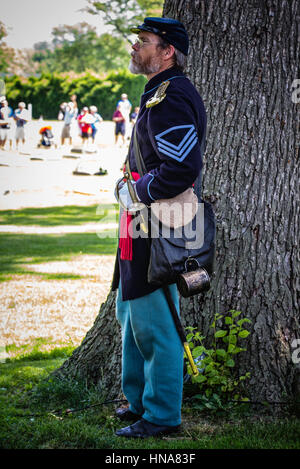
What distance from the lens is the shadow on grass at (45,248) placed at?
24.9 ft

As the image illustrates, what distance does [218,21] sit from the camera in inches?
127

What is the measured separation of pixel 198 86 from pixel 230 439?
1.97 meters

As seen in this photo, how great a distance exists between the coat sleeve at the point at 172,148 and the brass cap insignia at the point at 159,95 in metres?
0.02

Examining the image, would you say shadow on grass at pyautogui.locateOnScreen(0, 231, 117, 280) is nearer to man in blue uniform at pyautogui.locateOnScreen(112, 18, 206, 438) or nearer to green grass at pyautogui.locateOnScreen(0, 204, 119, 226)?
green grass at pyautogui.locateOnScreen(0, 204, 119, 226)

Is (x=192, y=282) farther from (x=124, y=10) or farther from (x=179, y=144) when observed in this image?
(x=124, y=10)

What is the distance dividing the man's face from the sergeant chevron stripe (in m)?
0.43

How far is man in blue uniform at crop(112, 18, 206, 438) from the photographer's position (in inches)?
101

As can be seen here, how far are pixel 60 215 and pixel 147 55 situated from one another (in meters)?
9.05

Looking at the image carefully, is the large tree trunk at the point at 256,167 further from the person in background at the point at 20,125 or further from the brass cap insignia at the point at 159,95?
the person in background at the point at 20,125

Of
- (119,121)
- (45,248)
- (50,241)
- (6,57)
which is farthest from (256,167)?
(6,57)

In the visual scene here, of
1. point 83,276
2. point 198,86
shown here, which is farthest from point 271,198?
point 83,276

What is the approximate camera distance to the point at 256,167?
3229 mm

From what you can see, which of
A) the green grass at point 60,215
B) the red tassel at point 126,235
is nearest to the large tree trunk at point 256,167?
the red tassel at point 126,235
